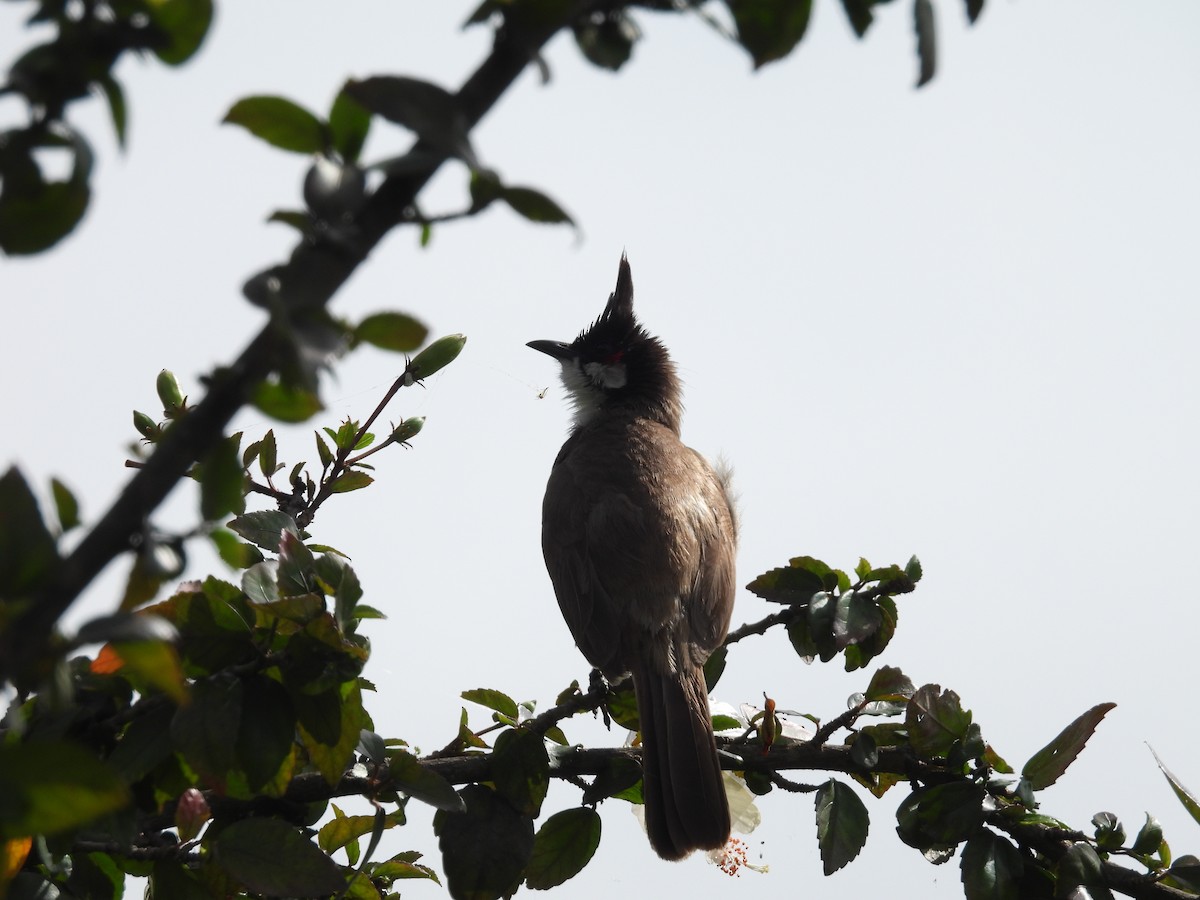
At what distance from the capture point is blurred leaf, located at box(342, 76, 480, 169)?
998mm

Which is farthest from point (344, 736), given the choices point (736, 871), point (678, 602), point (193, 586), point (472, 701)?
point (678, 602)

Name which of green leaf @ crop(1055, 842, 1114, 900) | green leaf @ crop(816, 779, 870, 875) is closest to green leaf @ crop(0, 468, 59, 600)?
green leaf @ crop(816, 779, 870, 875)

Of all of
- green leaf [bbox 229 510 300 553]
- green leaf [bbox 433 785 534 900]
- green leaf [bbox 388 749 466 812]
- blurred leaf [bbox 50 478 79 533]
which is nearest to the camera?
blurred leaf [bbox 50 478 79 533]

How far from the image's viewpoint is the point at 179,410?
9.50 feet

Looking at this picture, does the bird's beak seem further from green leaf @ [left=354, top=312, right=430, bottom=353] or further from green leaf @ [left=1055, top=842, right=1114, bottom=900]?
green leaf @ [left=354, top=312, right=430, bottom=353]

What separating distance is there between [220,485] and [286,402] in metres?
0.10

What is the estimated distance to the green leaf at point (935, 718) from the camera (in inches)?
102

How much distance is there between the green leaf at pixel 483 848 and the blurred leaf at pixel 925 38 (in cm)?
163

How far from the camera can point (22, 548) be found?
968 mm

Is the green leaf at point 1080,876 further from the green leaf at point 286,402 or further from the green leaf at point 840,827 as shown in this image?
the green leaf at point 286,402

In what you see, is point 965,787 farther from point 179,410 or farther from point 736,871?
point 179,410

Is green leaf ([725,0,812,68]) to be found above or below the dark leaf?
below

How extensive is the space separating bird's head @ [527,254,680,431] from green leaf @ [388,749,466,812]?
4.08 meters

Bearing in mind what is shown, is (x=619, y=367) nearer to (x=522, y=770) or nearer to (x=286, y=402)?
(x=522, y=770)
